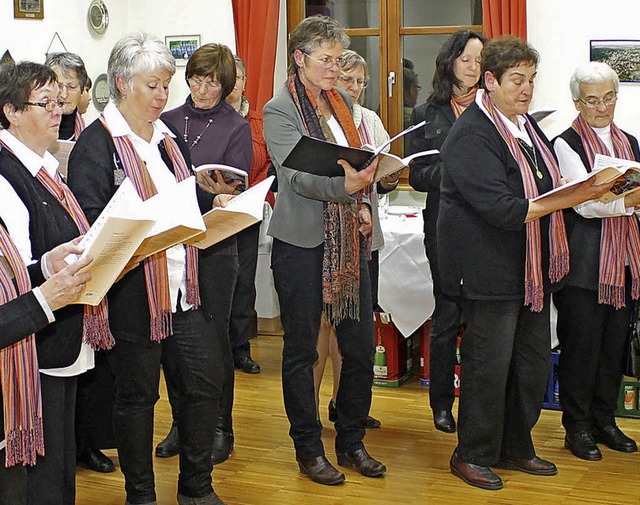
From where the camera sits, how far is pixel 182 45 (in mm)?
6070

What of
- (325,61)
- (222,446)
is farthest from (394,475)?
(325,61)

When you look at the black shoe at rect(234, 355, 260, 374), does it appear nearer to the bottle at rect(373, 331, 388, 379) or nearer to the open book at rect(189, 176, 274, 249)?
the bottle at rect(373, 331, 388, 379)

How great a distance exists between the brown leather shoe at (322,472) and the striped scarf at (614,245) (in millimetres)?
1163

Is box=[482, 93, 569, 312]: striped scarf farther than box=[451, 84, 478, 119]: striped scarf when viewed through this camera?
No

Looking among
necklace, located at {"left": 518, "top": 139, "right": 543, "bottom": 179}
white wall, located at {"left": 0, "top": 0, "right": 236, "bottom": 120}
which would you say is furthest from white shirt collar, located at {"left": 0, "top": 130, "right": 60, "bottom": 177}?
white wall, located at {"left": 0, "top": 0, "right": 236, "bottom": 120}

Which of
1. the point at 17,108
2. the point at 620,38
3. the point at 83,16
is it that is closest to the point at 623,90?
the point at 620,38

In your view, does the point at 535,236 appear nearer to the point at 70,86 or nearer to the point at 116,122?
the point at 116,122

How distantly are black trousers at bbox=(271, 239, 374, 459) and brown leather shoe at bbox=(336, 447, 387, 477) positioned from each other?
24 millimetres

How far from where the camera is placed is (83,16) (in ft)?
18.6

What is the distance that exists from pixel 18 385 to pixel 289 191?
1370 millimetres

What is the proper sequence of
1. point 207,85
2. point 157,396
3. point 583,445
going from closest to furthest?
1. point 157,396
2. point 583,445
3. point 207,85

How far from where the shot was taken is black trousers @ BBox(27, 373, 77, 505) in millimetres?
2311

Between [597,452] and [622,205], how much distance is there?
3.12 feet

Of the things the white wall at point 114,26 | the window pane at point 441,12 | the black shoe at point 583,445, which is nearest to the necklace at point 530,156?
the black shoe at point 583,445
